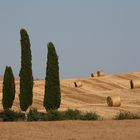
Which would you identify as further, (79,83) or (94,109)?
(79,83)

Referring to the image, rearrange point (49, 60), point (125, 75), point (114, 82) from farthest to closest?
1. point (125, 75)
2. point (114, 82)
3. point (49, 60)

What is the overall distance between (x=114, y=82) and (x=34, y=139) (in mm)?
42282

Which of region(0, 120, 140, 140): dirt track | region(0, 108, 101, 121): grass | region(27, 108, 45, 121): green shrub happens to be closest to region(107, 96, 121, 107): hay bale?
region(0, 108, 101, 121): grass

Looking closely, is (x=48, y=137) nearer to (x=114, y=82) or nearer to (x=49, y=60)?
(x=49, y=60)

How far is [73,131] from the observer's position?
842 inches

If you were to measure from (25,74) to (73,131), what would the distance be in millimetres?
15844

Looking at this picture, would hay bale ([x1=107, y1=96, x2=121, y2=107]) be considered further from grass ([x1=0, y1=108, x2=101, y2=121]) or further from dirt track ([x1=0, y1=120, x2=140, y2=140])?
dirt track ([x1=0, y1=120, x2=140, y2=140])

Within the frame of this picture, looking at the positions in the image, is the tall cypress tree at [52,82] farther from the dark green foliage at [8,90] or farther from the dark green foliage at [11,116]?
the dark green foliage at [11,116]

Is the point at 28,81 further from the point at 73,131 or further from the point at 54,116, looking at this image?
the point at 73,131

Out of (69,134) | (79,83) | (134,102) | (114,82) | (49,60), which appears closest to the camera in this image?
(69,134)

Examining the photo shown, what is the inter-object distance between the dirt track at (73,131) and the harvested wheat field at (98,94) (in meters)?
11.1

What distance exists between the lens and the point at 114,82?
60.8 metres

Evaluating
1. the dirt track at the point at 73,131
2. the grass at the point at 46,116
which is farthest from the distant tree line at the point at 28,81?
the dirt track at the point at 73,131

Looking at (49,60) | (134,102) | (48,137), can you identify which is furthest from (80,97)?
(48,137)
